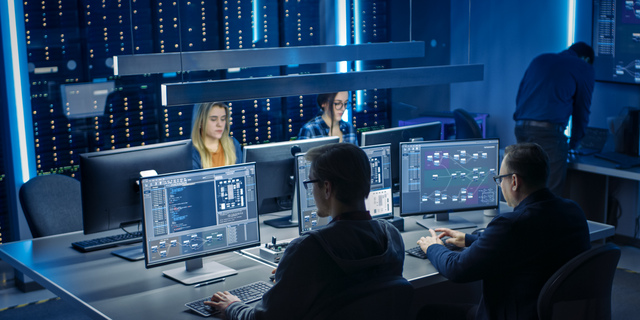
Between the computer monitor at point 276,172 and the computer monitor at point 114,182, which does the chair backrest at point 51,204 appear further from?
the computer monitor at point 276,172

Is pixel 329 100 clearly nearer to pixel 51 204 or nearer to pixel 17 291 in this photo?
pixel 51 204

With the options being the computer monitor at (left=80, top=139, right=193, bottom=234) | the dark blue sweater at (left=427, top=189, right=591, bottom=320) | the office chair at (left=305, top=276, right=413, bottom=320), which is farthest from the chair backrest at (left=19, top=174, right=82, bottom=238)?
the dark blue sweater at (left=427, top=189, right=591, bottom=320)

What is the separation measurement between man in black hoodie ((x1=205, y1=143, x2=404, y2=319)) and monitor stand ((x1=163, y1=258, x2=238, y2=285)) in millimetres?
454

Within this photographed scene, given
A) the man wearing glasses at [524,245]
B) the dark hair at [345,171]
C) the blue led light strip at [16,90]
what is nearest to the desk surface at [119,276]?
the man wearing glasses at [524,245]

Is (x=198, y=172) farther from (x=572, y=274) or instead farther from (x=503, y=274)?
(x=572, y=274)

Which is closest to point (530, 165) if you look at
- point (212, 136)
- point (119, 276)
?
point (119, 276)

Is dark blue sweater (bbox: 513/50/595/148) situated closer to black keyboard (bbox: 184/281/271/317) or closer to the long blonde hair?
the long blonde hair

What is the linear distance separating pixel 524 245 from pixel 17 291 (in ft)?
11.9

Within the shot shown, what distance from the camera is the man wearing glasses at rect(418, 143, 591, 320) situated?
8.34ft

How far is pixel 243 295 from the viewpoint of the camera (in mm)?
2650

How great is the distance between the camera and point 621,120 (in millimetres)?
5344

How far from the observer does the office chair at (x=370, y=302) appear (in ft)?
6.74

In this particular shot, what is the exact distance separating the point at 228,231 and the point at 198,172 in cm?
29

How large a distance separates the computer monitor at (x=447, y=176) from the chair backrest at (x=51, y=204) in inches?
73.1
